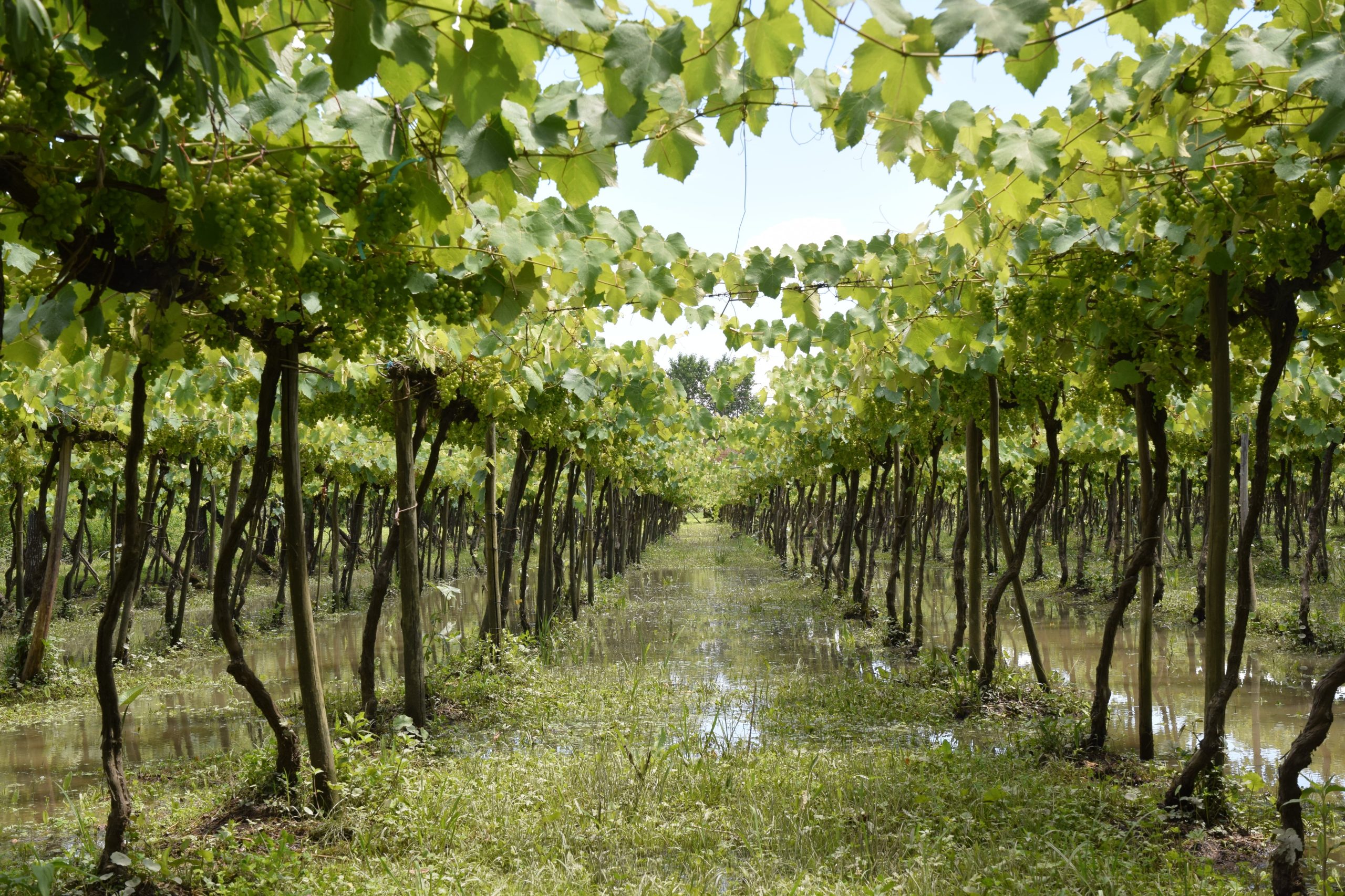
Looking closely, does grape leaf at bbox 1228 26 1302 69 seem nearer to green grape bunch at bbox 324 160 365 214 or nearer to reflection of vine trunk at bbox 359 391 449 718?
green grape bunch at bbox 324 160 365 214

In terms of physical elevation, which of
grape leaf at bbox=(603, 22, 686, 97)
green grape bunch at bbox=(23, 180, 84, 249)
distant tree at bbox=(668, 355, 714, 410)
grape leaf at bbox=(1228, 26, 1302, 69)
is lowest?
green grape bunch at bbox=(23, 180, 84, 249)

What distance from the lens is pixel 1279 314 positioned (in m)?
3.82

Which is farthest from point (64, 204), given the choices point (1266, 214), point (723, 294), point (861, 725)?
point (861, 725)

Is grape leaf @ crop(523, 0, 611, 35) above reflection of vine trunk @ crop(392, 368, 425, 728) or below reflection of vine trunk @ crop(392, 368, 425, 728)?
above

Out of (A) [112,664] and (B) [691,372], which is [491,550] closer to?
(A) [112,664]

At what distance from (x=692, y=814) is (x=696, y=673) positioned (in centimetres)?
405

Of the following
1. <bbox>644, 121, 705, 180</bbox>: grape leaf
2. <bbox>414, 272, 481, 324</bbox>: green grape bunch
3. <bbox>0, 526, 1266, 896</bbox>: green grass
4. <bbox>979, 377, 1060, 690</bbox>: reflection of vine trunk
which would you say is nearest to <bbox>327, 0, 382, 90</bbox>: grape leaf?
<bbox>644, 121, 705, 180</bbox>: grape leaf

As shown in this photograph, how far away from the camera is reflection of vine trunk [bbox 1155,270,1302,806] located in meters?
3.76

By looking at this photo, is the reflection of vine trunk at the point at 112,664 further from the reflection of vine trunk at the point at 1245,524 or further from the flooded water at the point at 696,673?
the reflection of vine trunk at the point at 1245,524

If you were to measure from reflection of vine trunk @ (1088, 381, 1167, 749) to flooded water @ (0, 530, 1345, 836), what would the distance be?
57 centimetres

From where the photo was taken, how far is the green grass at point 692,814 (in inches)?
132

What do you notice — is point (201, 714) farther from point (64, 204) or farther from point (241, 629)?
point (64, 204)

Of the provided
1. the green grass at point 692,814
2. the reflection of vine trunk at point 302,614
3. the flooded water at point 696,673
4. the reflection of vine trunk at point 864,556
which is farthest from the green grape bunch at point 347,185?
the reflection of vine trunk at point 864,556

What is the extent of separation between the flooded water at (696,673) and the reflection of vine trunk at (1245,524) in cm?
90
